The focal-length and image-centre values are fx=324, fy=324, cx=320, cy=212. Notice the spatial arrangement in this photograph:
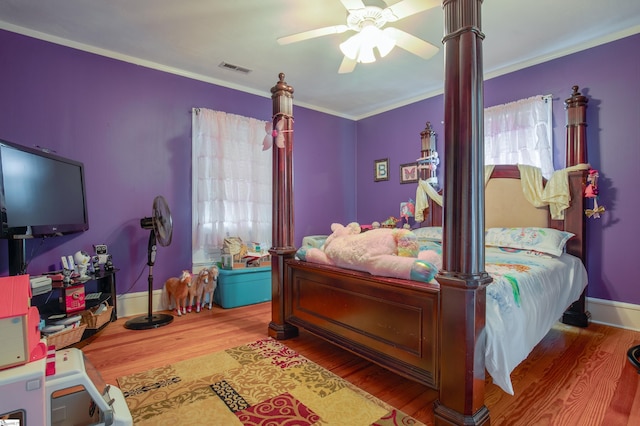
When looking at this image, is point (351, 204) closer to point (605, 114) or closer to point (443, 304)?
point (605, 114)

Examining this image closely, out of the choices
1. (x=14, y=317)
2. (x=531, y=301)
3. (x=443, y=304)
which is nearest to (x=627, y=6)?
(x=531, y=301)

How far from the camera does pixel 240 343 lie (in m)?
2.56

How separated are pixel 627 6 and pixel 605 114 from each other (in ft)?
2.78

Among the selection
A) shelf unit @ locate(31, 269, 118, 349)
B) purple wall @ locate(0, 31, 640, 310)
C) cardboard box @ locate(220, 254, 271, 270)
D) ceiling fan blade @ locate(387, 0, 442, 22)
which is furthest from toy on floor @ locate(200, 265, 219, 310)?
ceiling fan blade @ locate(387, 0, 442, 22)

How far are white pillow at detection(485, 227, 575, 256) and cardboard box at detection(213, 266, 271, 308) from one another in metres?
2.45

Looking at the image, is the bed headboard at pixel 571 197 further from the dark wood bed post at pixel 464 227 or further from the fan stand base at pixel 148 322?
the fan stand base at pixel 148 322

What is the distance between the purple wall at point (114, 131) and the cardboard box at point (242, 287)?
48cm

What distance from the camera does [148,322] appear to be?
9.76 ft

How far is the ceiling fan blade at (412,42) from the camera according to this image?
7.00 ft

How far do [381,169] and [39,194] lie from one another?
3949 millimetres

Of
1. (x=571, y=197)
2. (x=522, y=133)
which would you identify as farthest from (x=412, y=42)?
(x=571, y=197)

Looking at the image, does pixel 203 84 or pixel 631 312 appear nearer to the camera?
pixel 631 312

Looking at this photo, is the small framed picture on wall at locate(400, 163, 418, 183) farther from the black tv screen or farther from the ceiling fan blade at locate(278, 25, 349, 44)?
the black tv screen

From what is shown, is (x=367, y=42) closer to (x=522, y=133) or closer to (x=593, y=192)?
(x=522, y=133)
